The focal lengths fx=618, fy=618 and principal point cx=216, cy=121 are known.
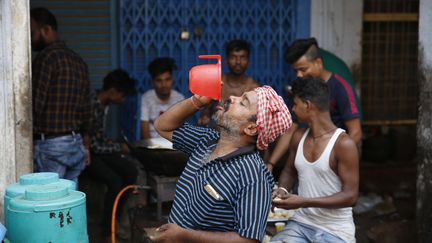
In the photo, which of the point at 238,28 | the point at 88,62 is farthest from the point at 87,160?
the point at 238,28

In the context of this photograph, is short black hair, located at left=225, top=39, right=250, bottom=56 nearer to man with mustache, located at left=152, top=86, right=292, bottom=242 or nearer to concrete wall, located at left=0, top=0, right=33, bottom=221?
concrete wall, located at left=0, top=0, right=33, bottom=221

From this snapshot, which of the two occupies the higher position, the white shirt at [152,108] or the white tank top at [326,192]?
the white shirt at [152,108]

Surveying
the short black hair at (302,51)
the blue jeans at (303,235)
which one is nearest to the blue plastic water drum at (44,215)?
the blue jeans at (303,235)

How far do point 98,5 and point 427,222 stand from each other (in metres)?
3.74

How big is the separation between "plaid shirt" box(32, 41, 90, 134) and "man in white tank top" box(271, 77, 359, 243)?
1821mm

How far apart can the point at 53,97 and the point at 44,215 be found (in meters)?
1.69

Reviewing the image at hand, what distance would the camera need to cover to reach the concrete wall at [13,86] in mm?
3666

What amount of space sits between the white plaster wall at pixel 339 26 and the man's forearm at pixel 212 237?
14.8 ft

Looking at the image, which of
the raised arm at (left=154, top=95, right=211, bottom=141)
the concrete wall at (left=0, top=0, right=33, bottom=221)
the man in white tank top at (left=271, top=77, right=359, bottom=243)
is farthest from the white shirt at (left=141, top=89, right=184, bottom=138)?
the raised arm at (left=154, top=95, right=211, bottom=141)

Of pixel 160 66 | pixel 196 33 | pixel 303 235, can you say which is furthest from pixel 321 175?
pixel 196 33

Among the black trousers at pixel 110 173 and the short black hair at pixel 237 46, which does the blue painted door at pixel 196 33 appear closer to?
the short black hair at pixel 237 46

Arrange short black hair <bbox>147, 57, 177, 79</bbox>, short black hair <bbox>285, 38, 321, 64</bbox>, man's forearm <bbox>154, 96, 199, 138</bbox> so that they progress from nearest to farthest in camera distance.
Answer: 1. man's forearm <bbox>154, 96, 199, 138</bbox>
2. short black hair <bbox>285, 38, 321, 64</bbox>
3. short black hair <bbox>147, 57, 177, 79</bbox>

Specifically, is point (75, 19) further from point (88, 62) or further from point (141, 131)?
point (141, 131)

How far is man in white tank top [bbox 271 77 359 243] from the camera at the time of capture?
11.3 feet
